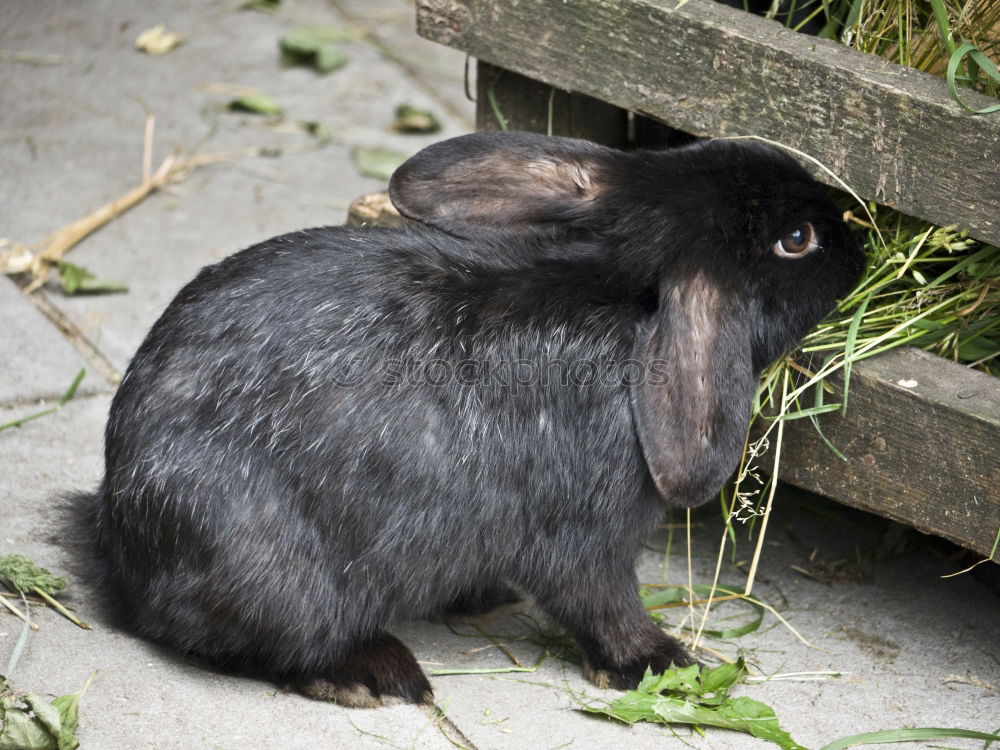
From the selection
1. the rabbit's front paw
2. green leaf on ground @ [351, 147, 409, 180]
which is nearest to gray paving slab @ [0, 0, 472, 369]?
green leaf on ground @ [351, 147, 409, 180]

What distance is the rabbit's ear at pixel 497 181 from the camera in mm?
2785

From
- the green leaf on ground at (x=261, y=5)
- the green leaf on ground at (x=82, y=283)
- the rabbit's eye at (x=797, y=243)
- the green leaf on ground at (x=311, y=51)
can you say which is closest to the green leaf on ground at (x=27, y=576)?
the green leaf on ground at (x=82, y=283)

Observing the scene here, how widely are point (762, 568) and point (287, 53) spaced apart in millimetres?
3186

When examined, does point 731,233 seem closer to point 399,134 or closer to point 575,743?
point 575,743

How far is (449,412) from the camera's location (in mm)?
2553

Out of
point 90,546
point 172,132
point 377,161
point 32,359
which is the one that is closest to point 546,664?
point 90,546

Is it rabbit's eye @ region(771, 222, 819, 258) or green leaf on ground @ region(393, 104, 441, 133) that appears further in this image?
green leaf on ground @ region(393, 104, 441, 133)

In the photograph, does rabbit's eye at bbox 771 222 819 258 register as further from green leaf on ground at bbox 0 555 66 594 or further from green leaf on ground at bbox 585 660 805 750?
green leaf on ground at bbox 0 555 66 594

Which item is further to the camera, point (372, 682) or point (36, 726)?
point (372, 682)

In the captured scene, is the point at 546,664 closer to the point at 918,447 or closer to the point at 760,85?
the point at 918,447

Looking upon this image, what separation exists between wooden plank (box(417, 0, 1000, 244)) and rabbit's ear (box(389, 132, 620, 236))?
25 cm

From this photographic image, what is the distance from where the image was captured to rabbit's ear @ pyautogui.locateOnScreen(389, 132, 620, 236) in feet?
9.14

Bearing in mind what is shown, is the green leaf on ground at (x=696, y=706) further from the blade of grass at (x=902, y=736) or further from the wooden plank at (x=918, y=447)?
the wooden plank at (x=918, y=447)

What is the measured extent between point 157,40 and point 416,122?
48.9 inches
